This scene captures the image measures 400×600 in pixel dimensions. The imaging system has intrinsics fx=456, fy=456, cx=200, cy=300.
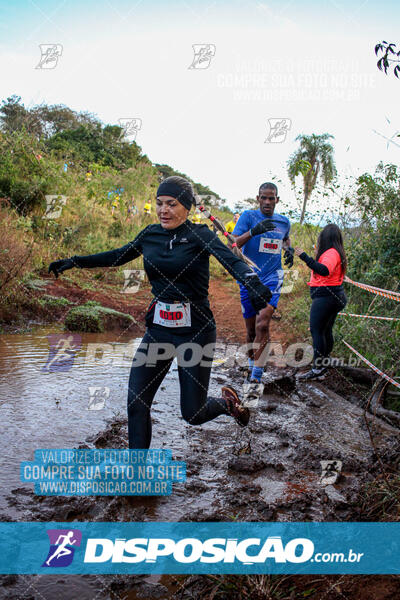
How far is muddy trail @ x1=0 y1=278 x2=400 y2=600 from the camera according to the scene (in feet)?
7.22

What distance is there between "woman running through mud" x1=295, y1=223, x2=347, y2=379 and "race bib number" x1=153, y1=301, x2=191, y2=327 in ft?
9.11

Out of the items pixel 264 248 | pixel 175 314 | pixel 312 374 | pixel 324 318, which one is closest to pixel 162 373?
pixel 175 314

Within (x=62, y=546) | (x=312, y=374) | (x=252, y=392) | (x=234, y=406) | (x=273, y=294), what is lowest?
(x=62, y=546)

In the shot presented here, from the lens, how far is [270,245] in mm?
5707

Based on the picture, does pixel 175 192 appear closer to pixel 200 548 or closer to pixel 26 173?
pixel 200 548

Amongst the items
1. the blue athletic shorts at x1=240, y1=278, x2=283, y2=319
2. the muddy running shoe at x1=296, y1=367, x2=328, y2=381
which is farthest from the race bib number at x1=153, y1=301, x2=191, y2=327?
the muddy running shoe at x1=296, y1=367, x2=328, y2=381

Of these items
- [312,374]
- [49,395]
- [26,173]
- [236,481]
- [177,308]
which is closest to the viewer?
[177,308]

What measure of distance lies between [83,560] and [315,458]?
2.06m

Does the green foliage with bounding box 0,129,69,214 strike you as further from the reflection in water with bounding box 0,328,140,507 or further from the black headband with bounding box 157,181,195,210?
the black headband with bounding box 157,181,195,210

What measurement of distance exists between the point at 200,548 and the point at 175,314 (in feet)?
4.61

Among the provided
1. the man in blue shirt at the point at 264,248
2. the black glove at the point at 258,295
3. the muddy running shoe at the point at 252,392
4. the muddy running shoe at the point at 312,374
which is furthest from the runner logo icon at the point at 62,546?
the muddy running shoe at the point at 312,374

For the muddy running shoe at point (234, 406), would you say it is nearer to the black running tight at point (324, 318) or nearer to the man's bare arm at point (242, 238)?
the man's bare arm at point (242, 238)

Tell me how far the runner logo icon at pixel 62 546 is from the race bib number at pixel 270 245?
3990 mm

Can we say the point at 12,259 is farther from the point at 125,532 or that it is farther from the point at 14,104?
the point at 14,104
